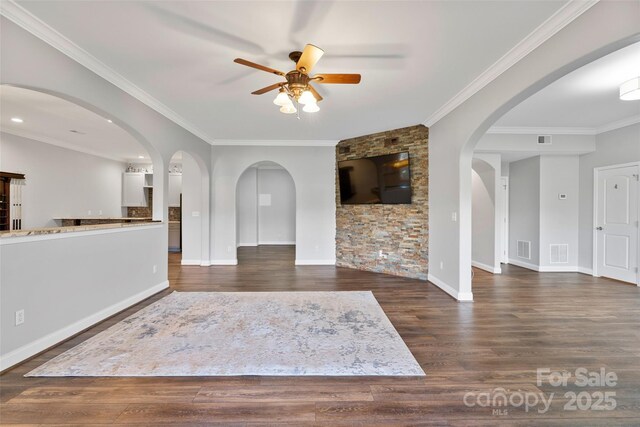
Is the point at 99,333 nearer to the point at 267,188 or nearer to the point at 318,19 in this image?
the point at 318,19

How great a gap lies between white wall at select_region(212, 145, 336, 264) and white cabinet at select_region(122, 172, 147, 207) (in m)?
3.98

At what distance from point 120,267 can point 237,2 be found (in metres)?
3.27

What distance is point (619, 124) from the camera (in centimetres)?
488

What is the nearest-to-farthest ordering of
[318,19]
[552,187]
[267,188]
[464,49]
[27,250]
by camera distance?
[318,19] < [27,250] < [464,49] < [552,187] < [267,188]

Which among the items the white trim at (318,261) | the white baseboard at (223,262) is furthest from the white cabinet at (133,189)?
the white trim at (318,261)

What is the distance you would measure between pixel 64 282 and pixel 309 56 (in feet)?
10.3

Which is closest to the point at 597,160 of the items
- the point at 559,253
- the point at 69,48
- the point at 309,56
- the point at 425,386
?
the point at 559,253

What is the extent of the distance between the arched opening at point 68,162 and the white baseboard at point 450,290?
498cm

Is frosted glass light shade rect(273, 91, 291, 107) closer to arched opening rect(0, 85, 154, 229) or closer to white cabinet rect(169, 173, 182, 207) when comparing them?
arched opening rect(0, 85, 154, 229)

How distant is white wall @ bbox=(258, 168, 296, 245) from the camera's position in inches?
387

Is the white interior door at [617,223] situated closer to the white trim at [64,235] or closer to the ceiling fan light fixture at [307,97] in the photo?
the ceiling fan light fixture at [307,97]

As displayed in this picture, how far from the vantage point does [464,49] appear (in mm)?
2598

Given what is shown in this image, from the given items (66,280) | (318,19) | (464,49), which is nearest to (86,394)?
(66,280)

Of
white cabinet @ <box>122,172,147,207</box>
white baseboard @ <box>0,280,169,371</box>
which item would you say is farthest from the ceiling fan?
white cabinet @ <box>122,172,147,207</box>
